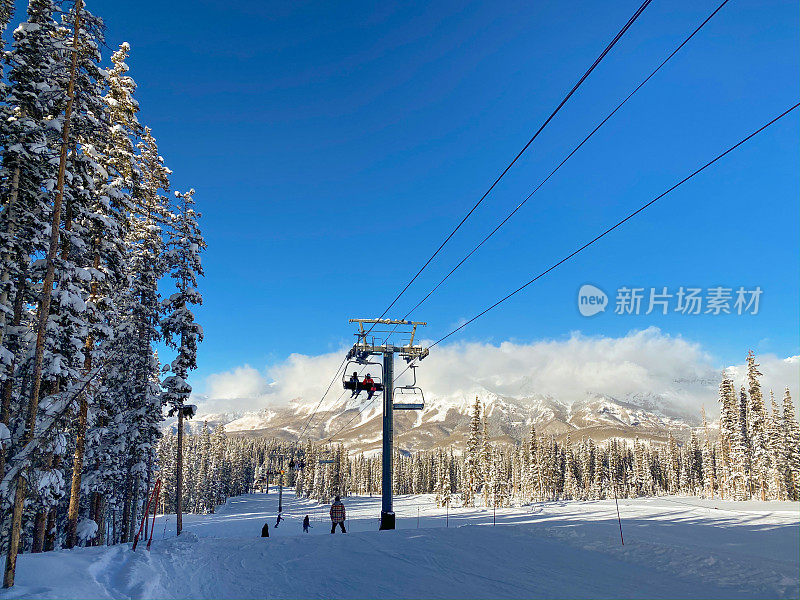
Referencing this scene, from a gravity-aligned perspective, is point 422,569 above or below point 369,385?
below

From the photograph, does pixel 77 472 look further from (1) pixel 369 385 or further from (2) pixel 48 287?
(1) pixel 369 385

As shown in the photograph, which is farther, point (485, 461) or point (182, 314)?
point (485, 461)

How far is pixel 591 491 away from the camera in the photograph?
100875 millimetres

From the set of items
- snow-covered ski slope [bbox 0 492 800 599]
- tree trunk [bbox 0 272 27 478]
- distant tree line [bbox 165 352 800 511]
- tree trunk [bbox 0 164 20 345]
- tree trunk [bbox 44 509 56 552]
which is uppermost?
tree trunk [bbox 0 164 20 345]

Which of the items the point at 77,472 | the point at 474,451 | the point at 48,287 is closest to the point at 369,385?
the point at 77,472

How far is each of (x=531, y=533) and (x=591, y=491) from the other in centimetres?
9620

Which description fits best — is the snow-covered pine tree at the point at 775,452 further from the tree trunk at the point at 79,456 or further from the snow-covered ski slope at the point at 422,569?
the tree trunk at the point at 79,456

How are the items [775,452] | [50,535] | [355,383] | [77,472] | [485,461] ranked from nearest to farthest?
[50,535]
[77,472]
[355,383]
[775,452]
[485,461]

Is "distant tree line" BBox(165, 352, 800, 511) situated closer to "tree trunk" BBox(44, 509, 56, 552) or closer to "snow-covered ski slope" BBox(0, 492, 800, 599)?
"tree trunk" BBox(44, 509, 56, 552)

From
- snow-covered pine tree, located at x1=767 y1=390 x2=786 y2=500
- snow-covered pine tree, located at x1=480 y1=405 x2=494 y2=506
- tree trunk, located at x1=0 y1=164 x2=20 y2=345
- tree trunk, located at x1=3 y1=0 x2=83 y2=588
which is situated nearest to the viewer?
tree trunk, located at x1=3 y1=0 x2=83 y2=588

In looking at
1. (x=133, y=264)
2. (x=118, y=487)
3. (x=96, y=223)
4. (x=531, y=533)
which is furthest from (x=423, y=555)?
(x=118, y=487)

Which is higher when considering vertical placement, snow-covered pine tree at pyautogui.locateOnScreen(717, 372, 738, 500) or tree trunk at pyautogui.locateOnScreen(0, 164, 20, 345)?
tree trunk at pyautogui.locateOnScreen(0, 164, 20, 345)

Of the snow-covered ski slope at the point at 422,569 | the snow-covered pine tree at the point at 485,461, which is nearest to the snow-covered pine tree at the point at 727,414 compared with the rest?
the snow-covered pine tree at the point at 485,461

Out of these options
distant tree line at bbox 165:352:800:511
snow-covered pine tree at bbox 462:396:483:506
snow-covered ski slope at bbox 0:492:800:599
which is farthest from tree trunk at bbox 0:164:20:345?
snow-covered pine tree at bbox 462:396:483:506
